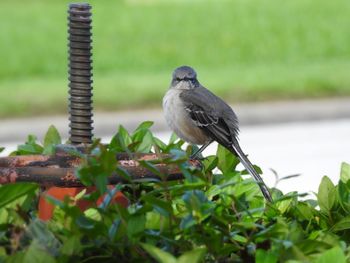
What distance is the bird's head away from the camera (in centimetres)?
527

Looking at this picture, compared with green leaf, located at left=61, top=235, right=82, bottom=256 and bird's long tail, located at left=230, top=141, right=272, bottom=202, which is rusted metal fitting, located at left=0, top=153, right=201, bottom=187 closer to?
bird's long tail, located at left=230, top=141, right=272, bottom=202

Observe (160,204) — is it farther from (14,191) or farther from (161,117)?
(161,117)

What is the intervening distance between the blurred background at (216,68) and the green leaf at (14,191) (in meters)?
8.93

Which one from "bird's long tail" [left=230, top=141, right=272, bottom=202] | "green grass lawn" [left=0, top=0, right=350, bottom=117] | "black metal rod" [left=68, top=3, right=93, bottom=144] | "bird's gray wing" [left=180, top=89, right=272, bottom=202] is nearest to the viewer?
"bird's long tail" [left=230, top=141, right=272, bottom=202]

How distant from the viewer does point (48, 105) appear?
14055mm

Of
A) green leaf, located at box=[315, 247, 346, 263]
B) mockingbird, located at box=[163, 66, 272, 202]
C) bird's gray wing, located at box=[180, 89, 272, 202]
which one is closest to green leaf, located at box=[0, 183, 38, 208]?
green leaf, located at box=[315, 247, 346, 263]

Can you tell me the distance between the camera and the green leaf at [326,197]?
312cm

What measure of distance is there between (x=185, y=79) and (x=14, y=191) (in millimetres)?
2987

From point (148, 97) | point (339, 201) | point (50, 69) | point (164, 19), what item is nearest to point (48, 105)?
point (148, 97)

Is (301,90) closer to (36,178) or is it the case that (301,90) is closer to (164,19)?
(164,19)

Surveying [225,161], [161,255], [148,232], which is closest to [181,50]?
[225,161]

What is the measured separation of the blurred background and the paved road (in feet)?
0.05

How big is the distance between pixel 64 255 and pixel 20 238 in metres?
0.13

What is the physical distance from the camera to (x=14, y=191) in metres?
2.58
